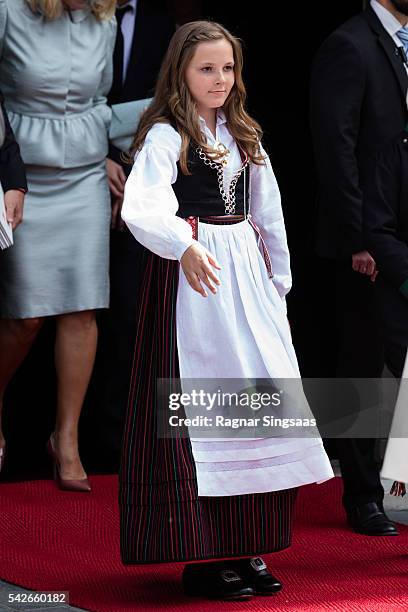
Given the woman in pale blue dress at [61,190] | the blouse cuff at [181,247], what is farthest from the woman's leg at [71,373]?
the blouse cuff at [181,247]

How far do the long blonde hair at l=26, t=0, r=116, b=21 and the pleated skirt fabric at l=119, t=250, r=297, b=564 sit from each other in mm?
1504

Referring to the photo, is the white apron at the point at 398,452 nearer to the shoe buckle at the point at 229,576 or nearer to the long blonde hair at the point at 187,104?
the shoe buckle at the point at 229,576

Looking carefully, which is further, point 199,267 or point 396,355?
point 396,355

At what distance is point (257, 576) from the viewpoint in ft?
12.9

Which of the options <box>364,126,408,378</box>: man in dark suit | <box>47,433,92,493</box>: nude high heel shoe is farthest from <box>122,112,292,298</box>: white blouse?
<box>47,433,92,493</box>: nude high heel shoe

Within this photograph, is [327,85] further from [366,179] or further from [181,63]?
[181,63]

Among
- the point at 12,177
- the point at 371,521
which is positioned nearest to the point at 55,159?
the point at 12,177

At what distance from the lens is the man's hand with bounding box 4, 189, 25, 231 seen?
4.90 m

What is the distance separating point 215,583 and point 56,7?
2311 mm

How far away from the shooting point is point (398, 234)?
4500mm

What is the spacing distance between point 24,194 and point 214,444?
5.07ft

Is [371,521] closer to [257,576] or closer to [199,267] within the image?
[257,576]

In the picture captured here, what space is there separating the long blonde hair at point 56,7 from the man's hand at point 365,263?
1.38 meters

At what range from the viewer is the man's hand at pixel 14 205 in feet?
16.1
